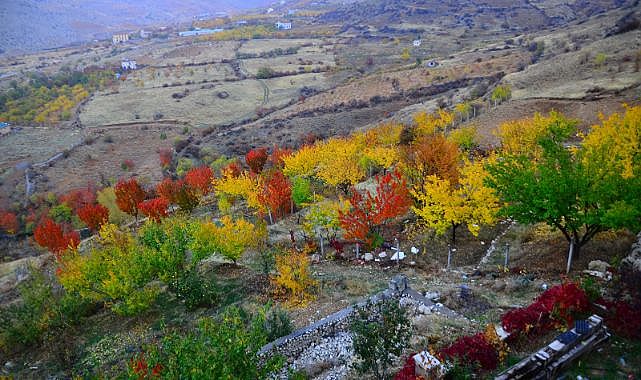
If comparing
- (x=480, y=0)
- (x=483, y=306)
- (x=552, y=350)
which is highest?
(x=480, y=0)

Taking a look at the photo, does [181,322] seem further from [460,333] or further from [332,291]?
[460,333]

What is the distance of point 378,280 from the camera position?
77.1ft

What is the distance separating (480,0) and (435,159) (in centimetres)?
19673

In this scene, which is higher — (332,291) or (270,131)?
(332,291)

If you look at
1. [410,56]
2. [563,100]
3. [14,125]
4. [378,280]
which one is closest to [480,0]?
[410,56]

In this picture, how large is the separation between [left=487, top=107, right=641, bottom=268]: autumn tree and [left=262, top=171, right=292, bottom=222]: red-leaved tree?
18.8 meters

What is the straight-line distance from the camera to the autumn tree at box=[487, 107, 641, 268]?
1748 centimetres

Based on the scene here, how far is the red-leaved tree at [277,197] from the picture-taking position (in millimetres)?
35844

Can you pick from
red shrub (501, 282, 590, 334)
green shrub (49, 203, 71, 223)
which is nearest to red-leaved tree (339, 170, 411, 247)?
red shrub (501, 282, 590, 334)

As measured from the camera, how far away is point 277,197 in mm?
36094

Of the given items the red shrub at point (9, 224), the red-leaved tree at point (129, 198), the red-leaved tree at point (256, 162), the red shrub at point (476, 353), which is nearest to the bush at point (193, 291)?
the red shrub at point (476, 353)

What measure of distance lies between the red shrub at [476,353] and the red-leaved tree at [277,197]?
2355 centimetres

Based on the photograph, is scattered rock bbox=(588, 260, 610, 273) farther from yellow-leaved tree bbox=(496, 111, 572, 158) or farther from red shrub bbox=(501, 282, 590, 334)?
yellow-leaved tree bbox=(496, 111, 572, 158)

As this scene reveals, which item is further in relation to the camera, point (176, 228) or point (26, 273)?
point (26, 273)
